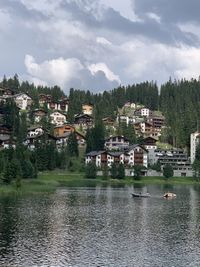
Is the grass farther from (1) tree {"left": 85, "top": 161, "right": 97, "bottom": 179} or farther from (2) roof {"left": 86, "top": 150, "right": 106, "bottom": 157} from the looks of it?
(2) roof {"left": 86, "top": 150, "right": 106, "bottom": 157}

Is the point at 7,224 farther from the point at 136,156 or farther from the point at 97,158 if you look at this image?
the point at 136,156

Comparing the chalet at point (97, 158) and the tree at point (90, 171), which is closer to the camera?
the tree at point (90, 171)

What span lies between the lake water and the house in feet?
310

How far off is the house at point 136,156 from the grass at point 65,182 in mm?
15654

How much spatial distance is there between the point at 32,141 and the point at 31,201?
10466 centimetres

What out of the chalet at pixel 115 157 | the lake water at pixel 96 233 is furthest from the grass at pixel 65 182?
the chalet at pixel 115 157

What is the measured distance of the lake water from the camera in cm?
4678

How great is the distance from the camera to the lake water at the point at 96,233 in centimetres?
4678

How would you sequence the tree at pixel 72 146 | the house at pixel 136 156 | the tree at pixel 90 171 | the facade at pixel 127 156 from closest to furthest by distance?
the tree at pixel 90 171, the tree at pixel 72 146, the facade at pixel 127 156, the house at pixel 136 156

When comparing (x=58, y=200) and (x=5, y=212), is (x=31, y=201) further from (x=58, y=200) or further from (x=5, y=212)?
(x=5, y=212)

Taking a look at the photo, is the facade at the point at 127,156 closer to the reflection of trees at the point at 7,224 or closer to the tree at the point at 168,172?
the tree at the point at 168,172

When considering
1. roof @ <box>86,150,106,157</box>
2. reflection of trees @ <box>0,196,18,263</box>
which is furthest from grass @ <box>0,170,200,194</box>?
roof @ <box>86,150,106,157</box>

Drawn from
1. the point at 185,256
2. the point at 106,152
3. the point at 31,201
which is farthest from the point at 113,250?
the point at 106,152

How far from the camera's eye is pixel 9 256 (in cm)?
4656
